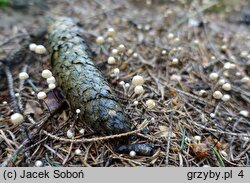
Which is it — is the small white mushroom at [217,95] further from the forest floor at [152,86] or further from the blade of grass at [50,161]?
the blade of grass at [50,161]

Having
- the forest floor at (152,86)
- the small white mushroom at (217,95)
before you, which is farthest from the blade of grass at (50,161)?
the small white mushroom at (217,95)

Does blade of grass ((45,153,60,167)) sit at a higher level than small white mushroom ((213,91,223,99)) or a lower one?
lower

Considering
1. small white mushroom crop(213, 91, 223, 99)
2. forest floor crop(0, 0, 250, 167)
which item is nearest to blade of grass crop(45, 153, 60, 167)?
forest floor crop(0, 0, 250, 167)

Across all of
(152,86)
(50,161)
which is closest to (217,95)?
(152,86)

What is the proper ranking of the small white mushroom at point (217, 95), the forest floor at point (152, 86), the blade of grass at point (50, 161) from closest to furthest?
1. the blade of grass at point (50, 161)
2. the forest floor at point (152, 86)
3. the small white mushroom at point (217, 95)

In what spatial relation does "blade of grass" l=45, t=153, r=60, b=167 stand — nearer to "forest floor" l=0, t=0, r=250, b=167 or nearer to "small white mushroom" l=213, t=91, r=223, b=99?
"forest floor" l=0, t=0, r=250, b=167

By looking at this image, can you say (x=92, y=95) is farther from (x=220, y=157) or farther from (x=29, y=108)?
(x=220, y=157)

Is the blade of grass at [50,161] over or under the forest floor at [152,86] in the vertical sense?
under

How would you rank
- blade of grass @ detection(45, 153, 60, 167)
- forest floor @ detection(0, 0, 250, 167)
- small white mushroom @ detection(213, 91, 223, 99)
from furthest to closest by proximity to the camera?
small white mushroom @ detection(213, 91, 223, 99) → forest floor @ detection(0, 0, 250, 167) → blade of grass @ detection(45, 153, 60, 167)

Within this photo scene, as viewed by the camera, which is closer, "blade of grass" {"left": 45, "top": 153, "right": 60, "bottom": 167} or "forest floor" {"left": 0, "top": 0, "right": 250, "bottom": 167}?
"blade of grass" {"left": 45, "top": 153, "right": 60, "bottom": 167}
